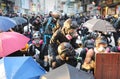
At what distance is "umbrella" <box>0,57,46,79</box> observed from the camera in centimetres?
447

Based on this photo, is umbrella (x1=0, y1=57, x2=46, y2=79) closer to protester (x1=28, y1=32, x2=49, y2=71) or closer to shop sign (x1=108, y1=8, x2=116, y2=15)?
protester (x1=28, y1=32, x2=49, y2=71)

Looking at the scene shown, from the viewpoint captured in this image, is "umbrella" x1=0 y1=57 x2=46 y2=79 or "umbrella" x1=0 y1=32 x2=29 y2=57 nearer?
"umbrella" x1=0 y1=57 x2=46 y2=79

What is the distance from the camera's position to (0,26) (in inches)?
380

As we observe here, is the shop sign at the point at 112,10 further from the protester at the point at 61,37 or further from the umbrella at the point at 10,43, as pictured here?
the umbrella at the point at 10,43

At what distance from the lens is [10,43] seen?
6.91 metres

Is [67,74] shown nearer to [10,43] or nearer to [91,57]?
[91,57]

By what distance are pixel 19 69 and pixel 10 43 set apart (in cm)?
240

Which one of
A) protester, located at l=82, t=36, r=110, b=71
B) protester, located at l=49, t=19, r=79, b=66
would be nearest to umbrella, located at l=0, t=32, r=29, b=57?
protester, located at l=49, t=19, r=79, b=66

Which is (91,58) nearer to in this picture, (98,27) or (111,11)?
(98,27)

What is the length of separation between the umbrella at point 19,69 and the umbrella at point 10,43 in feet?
5.82

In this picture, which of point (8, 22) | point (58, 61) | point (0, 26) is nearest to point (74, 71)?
point (58, 61)

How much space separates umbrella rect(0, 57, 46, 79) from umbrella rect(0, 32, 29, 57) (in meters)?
1.77

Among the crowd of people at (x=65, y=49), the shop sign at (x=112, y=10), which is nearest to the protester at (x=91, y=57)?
the crowd of people at (x=65, y=49)

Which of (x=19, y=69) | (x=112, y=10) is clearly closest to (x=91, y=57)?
(x=19, y=69)
